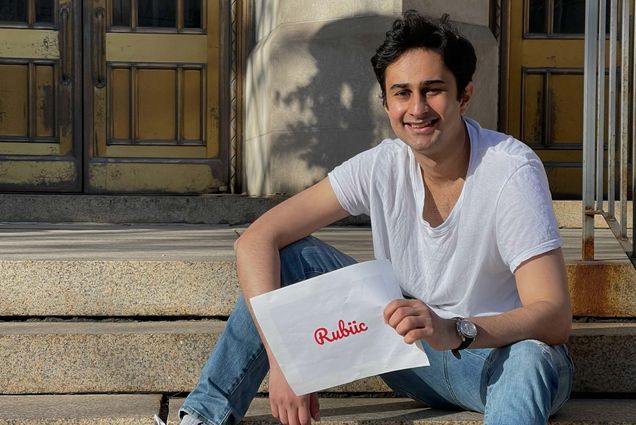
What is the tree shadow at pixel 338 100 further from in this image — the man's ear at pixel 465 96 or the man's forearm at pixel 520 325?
the man's forearm at pixel 520 325

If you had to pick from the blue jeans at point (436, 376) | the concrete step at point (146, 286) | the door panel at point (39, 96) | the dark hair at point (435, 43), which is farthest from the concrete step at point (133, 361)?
the door panel at point (39, 96)

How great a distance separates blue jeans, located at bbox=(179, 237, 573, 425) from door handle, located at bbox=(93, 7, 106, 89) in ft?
13.7

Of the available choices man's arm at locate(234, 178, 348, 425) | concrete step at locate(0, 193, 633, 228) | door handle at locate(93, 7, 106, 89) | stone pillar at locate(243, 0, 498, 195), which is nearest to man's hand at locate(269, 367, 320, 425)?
man's arm at locate(234, 178, 348, 425)

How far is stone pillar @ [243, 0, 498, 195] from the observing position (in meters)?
5.63

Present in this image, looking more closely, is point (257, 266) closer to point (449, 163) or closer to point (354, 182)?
point (354, 182)

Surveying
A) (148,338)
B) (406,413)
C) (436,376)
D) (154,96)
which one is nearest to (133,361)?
(148,338)

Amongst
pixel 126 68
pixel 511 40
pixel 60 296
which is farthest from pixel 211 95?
pixel 60 296

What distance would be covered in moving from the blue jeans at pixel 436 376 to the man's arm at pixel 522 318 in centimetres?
4

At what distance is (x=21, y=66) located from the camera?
668 cm

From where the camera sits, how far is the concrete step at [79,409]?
9.10 feet

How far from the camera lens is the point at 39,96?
6.70 metres

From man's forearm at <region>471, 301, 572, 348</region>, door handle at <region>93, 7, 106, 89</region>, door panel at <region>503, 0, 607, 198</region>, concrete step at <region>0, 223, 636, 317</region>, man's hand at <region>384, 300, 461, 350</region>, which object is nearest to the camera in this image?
man's hand at <region>384, 300, 461, 350</region>

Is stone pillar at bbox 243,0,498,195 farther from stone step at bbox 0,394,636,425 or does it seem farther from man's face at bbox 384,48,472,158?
man's face at bbox 384,48,472,158

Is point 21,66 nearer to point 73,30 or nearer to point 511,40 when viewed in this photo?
point 73,30
